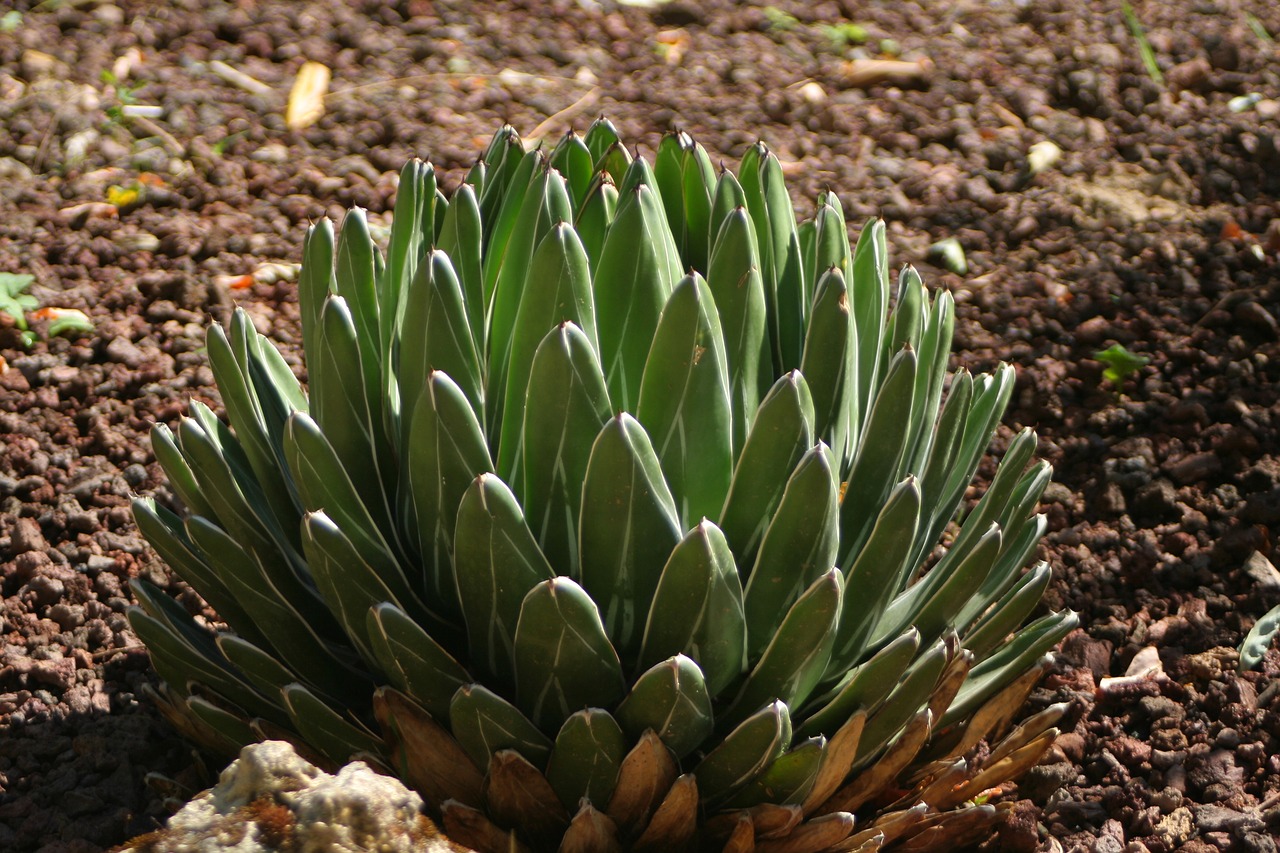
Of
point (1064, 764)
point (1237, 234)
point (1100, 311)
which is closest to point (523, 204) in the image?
point (1064, 764)

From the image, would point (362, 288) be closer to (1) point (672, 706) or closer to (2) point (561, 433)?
(2) point (561, 433)

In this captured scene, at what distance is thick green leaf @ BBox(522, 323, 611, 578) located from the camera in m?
1.47

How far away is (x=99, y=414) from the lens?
8.71 feet

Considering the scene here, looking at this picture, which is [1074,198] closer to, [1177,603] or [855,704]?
[1177,603]

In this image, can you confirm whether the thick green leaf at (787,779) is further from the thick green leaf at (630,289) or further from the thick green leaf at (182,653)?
the thick green leaf at (182,653)

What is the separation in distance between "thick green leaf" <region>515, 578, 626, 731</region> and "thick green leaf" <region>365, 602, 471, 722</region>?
85 millimetres

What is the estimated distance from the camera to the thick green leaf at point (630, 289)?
157 cm

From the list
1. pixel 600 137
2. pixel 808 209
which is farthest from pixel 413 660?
pixel 808 209

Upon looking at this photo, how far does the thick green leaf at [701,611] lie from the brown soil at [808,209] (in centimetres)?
68

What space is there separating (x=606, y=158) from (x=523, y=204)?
0.59 feet

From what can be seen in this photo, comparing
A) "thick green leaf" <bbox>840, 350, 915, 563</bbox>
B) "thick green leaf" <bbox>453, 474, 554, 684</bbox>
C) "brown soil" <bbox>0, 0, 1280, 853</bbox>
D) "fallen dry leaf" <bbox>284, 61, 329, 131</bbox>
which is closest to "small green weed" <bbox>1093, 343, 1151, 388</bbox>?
"brown soil" <bbox>0, 0, 1280, 853</bbox>

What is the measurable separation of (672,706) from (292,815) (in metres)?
0.44

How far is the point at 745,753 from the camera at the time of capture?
155 centimetres

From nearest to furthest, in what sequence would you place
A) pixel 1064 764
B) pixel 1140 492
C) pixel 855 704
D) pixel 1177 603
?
pixel 855 704 < pixel 1064 764 < pixel 1177 603 < pixel 1140 492
